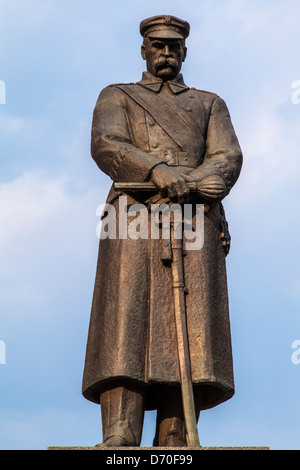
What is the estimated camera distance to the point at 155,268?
38.2 ft

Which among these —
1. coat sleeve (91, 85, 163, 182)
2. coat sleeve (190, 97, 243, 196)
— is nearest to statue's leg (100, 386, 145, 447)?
coat sleeve (91, 85, 163, 182)

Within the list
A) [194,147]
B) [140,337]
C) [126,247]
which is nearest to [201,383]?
[140,337]

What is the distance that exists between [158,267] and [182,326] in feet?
2.11

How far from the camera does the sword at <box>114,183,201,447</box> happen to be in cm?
1096

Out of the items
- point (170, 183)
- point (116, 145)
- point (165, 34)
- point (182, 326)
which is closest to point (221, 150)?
point (170, 183)

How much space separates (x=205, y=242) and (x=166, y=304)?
29.7 inches

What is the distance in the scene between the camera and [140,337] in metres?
11.4

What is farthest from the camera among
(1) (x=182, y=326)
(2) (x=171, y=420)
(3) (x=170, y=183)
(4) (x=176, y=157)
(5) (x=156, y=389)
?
(4) (x=176, y=157)

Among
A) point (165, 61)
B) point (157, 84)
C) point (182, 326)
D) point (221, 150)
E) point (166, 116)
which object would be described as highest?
point (165, 61)

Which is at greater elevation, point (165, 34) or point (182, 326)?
point (165, 34)

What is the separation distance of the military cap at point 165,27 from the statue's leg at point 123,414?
354 centimetres

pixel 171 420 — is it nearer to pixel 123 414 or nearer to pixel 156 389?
pixel 156 389

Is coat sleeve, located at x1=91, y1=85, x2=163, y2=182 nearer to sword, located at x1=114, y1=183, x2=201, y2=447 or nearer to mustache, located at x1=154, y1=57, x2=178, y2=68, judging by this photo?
sword, located at x1=114, y1=183, x2=201, y2=447
